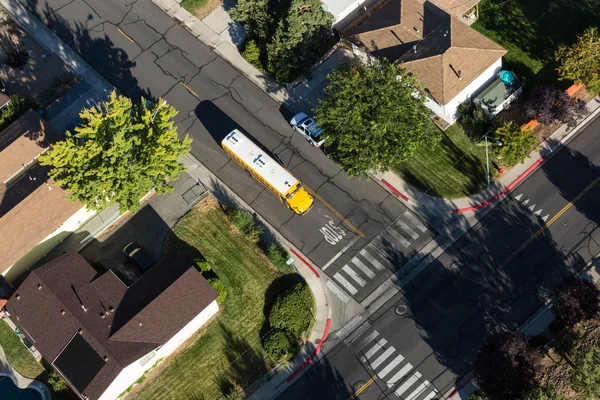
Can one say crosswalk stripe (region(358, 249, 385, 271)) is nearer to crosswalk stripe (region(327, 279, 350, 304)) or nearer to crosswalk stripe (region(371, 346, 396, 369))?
crosswalk stripe (region(327, 279, 350, 304))

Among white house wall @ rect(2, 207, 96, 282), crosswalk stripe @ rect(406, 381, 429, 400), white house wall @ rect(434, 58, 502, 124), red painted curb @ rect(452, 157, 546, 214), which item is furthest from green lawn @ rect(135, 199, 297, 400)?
white house wall @ rect(434, 58, 502, 124)

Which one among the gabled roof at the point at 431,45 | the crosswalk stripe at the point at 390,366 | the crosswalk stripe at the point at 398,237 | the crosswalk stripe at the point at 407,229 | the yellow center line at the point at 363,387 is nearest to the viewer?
the yellow center line at the point at 363,387

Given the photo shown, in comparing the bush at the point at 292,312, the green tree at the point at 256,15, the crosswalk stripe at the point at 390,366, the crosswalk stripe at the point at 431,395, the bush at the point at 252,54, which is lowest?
the crosswalk stripe at the point at 431,395

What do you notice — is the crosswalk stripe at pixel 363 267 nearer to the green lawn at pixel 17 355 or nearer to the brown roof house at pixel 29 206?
the brown roof house at pixel 29 206

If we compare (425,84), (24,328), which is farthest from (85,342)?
(425,84)

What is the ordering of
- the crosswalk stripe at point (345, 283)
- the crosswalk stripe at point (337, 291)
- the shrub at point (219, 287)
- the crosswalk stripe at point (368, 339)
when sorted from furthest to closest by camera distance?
the crosswalk stripe at point (345, 283), the crosswalk stripe at point (337, 291), the shrub at point (219, 287), the crosswalk stripe at point (368, 339)

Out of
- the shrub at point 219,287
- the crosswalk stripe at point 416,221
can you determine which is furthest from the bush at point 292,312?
the crosswalk stripe at point 416,221
